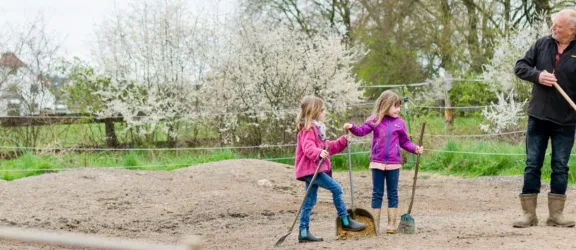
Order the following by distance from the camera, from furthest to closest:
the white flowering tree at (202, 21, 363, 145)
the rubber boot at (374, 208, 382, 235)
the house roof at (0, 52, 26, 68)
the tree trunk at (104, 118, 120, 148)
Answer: the tree trunk at (104, 118, 120, 148) < the white flowering tree at (202, 21, 363, 145) < the house roof at (0, 52, 26, 68) < the rubber boot at (374, 208, 382, 235)

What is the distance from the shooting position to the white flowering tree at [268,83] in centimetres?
1299

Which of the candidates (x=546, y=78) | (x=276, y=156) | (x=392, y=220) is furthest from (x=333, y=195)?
(x=276, y=156)

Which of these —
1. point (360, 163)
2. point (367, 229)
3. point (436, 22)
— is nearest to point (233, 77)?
point (360, 163)

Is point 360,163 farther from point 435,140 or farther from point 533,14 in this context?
point 533,14

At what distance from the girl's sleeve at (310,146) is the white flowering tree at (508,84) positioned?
28.1 feet

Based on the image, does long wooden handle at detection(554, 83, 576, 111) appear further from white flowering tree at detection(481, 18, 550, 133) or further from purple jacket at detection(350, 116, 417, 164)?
white flowering tree at detection(481, 18, 550, 133)

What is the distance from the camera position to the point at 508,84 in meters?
15.4

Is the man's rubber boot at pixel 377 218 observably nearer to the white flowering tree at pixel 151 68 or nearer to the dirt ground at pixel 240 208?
the dirt ground at pixel 240 208

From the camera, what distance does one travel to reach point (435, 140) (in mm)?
12672

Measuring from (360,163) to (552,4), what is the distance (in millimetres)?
9674

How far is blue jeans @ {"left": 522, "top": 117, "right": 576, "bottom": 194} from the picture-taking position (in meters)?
6.10

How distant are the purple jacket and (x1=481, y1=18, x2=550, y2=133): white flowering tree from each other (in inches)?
322

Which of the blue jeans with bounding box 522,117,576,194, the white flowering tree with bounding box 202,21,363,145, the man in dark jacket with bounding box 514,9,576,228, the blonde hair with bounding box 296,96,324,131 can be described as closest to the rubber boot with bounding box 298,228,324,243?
the blonde hair with bounding box 296,96,324,131

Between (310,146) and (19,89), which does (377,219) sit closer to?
(310,146)
